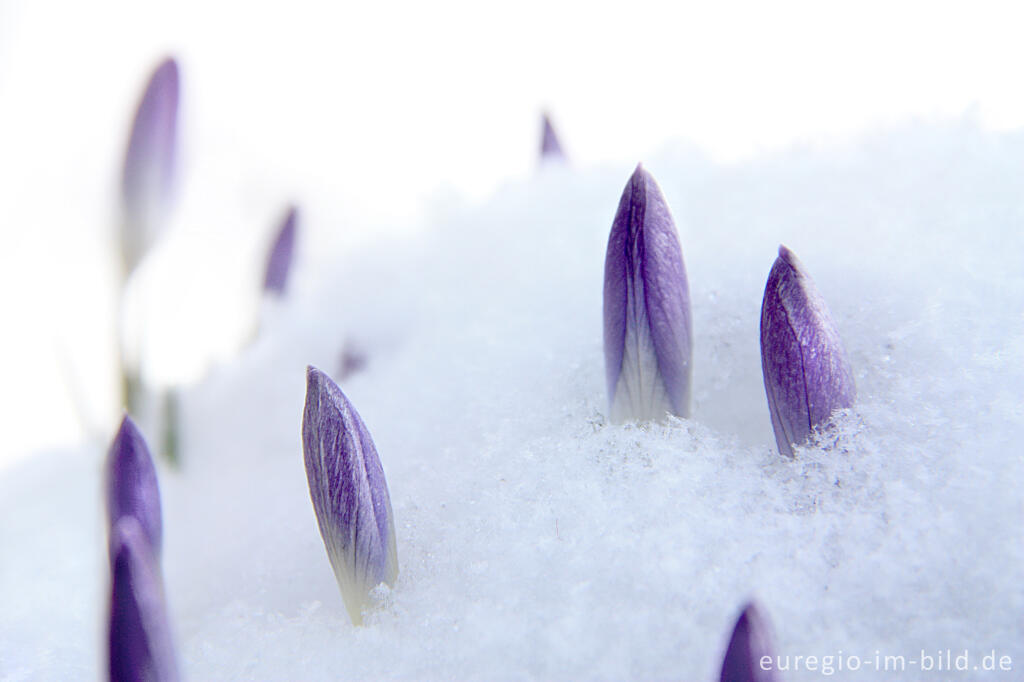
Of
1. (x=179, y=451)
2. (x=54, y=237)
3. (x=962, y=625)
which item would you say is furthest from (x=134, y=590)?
Answer: (x=54, y=237)

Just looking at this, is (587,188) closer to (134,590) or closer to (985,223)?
(985,223)

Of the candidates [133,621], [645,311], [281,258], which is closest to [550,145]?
[281,258]

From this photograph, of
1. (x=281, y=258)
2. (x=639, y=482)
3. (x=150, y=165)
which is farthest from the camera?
(x=281, y=258)

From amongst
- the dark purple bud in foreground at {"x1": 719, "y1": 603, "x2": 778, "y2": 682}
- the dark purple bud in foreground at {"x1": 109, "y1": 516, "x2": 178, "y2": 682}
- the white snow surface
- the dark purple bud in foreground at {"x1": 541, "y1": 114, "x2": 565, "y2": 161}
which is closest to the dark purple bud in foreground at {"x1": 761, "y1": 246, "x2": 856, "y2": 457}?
the white snow surface

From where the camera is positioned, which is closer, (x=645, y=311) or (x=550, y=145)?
(x=645, y=311)

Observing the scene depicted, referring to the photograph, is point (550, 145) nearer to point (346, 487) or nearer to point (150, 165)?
point (150, 165)

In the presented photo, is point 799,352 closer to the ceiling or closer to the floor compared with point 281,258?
closer to the floor

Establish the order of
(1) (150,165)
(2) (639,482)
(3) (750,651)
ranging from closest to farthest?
1. (3) (750,651)
2. (2) (639,482)
3. (1) (150,165)
